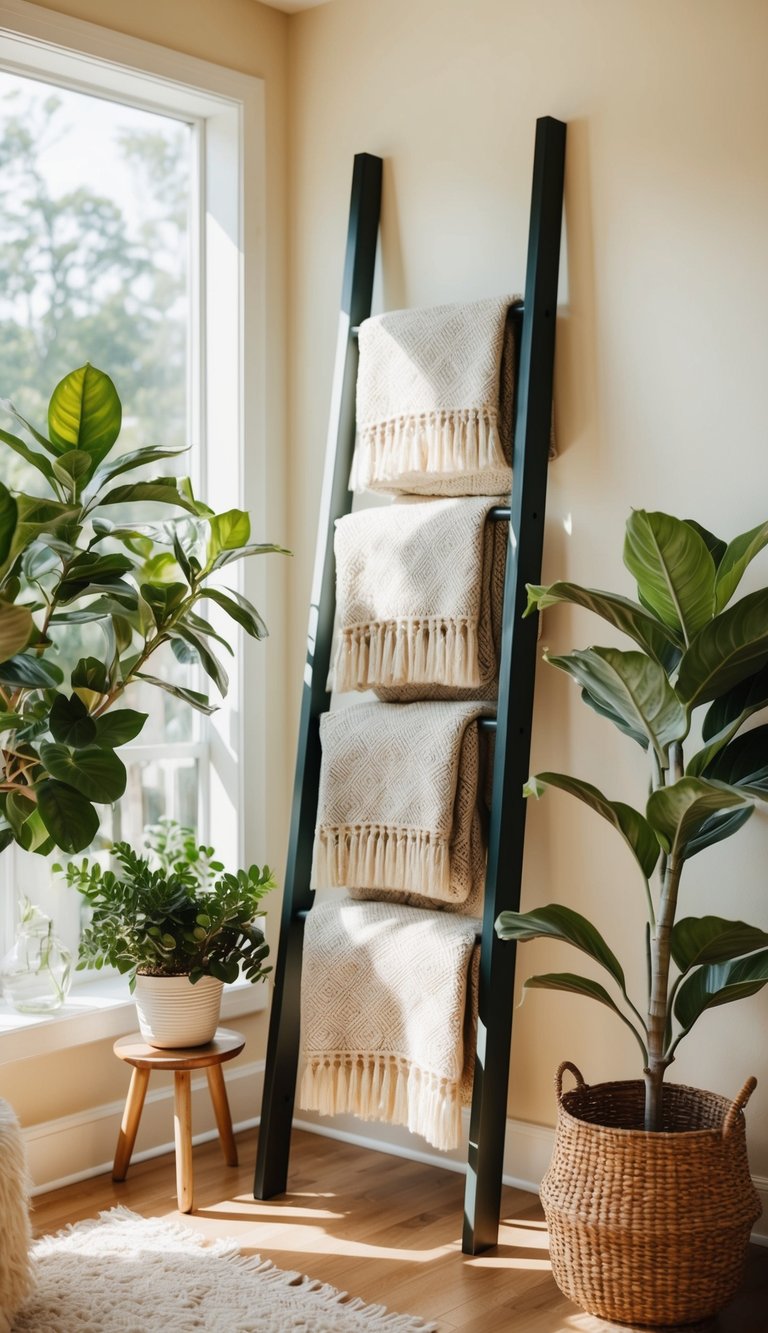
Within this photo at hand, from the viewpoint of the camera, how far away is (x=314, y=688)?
9.98 ft

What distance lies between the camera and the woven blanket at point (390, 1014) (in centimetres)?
264

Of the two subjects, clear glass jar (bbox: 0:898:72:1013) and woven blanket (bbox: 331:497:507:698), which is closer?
woven blanket (bbox: 331:497:507:698)

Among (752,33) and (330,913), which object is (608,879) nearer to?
(330,913)

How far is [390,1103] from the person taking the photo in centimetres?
277

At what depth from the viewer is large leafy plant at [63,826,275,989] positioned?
281 centimetres

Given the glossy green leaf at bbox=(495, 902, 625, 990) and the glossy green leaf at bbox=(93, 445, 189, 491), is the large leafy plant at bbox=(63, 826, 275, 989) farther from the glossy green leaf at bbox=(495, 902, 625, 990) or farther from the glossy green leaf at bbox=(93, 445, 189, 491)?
the glossy green leaf at bbox=(93, 445, 189, 491)

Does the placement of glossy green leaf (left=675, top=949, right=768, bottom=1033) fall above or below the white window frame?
below

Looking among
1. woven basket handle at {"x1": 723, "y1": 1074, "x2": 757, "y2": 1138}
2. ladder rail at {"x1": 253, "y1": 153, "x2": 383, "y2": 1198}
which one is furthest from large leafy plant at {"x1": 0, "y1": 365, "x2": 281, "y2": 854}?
woven basket handle at {"x1": 723, "y1": 1074, "x2": 757, "y2": 1138}

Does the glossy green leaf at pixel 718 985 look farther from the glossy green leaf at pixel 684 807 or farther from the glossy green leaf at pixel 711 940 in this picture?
the glossy green leaf at pixel 684 807

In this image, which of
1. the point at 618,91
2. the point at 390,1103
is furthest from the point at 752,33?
the point at 390,1103

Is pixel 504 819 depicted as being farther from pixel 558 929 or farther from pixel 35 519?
pixel 35 519

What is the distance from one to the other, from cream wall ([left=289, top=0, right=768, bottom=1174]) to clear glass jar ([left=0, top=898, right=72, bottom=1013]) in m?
0.99

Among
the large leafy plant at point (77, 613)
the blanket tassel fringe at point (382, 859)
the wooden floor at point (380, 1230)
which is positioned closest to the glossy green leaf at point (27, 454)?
the large leafy plant at point (77, 613)

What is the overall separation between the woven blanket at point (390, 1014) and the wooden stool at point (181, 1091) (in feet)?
0.64
